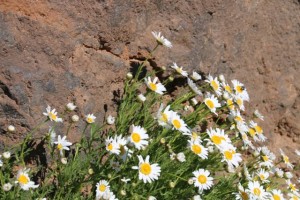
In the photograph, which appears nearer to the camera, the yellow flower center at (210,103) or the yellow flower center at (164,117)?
the yellow flower center at (164,117)

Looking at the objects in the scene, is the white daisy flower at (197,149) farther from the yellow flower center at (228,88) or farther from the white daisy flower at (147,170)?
the yellow flower center at (228,88)

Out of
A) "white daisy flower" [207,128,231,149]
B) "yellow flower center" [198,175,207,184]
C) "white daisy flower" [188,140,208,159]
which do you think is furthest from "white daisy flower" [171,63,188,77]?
"yellow flower center" [198,175,207,184]

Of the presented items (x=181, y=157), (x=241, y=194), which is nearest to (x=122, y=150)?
(x=181, y=157)

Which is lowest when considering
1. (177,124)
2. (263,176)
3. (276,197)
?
(276,197)

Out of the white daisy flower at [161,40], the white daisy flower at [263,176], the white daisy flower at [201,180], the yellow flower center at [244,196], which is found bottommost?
the white daisy flower at [263,176]

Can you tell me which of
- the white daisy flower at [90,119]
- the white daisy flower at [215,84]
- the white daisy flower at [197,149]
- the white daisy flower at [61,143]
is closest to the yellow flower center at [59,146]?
the white daisy flower at [61,143]

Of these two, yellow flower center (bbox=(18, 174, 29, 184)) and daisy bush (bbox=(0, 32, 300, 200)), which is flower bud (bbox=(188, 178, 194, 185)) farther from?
yellow flower center (bbox=(18, 174, 29, 184))

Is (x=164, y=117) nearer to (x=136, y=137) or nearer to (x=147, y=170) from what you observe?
(x=136, y=137)

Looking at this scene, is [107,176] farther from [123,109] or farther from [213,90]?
[213,90]
